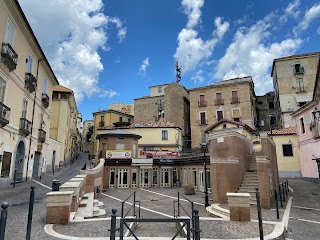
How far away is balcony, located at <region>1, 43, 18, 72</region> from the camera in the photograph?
16047 mm

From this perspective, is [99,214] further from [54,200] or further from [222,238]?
[222,238]

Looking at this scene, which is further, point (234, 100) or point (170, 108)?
point (170, 108)

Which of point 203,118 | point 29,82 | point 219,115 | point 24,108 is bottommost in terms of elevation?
point 24,108

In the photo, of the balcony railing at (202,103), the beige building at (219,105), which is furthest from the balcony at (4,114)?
the balcony railing at (202,103)

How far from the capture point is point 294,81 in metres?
39.8

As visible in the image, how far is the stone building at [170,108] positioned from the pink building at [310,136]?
66.1 ft

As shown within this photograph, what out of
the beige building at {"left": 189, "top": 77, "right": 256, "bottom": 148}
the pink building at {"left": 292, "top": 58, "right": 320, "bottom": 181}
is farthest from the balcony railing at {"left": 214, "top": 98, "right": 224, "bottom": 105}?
the pink building at {"left": 292, "top": 58, "right": 320, "bottom": 181}

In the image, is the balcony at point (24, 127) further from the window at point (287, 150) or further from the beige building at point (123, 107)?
the beige building at point (123, 107)

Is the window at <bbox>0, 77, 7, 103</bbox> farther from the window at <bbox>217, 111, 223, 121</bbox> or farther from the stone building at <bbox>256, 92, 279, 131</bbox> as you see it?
the stone building at <bbox>256, 92, 279, 131</bbox>

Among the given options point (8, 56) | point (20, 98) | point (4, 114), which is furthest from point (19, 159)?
point (8, 56)

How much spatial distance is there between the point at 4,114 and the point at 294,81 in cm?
4259

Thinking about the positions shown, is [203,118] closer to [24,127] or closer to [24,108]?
[24,108]

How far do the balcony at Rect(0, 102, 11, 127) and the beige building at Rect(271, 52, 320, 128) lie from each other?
3980cm

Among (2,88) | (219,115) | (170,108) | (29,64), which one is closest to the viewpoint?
(2,88)
